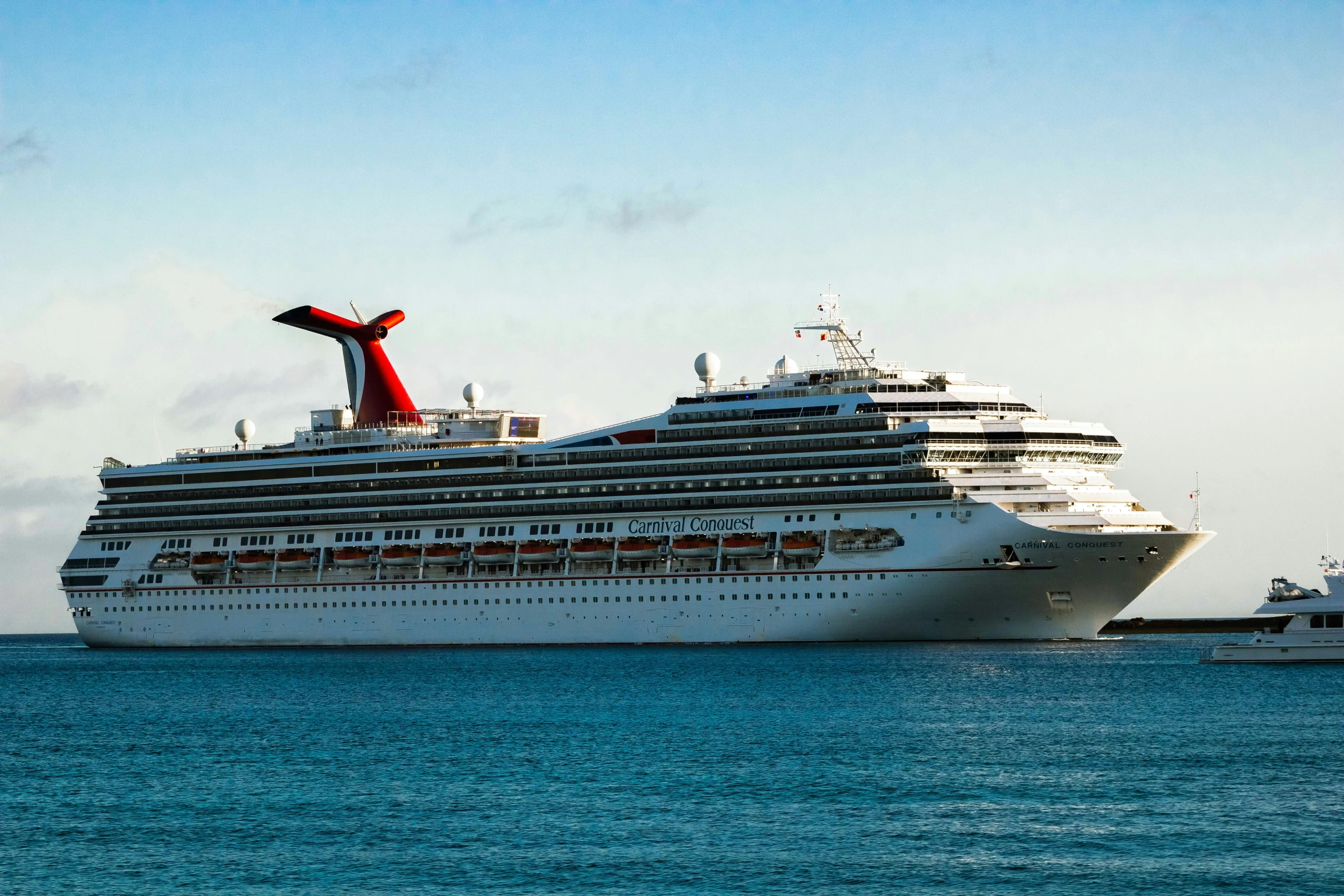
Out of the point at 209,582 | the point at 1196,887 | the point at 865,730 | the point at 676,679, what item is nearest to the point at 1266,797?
the point at 1196,887

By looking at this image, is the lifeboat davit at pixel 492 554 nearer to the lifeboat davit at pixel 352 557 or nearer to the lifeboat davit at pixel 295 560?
the lifeboat davit at pixel 352 557

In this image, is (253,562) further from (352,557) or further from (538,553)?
(538,553)

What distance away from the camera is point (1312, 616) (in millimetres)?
61219

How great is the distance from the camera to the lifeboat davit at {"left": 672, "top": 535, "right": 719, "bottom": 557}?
80250 mm

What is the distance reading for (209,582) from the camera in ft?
318

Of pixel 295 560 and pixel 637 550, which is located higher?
pixel 637 550

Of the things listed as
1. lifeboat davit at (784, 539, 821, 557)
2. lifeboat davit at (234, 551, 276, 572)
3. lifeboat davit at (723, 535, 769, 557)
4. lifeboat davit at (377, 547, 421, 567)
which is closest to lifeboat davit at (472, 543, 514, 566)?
lifeboat davit at (377, 547, 421, 567)

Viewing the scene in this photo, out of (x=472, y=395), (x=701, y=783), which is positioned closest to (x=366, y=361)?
(x=472, y=395)

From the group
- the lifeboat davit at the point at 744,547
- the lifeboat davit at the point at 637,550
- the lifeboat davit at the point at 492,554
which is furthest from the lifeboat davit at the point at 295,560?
the lifeboat davit at the point at 744,547

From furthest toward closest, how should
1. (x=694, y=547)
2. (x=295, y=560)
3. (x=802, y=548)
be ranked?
(x=295, y=560) → (x=694, y=547) → (x=802, y=548)

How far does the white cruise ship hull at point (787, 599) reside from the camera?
72.8 metres

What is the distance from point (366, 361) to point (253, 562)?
14.3 metres

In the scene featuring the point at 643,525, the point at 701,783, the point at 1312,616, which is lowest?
the point at 701,783

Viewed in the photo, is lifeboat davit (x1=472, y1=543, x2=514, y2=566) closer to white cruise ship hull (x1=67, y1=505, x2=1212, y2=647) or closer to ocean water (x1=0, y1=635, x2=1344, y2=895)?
white cruise ship hull (x1=67, y1=505, x2=1212, y2=647)
